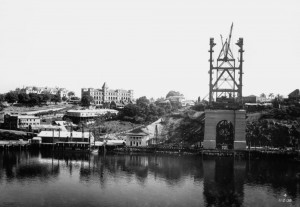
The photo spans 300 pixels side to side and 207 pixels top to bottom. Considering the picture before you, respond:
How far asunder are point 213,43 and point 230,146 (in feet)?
52.4

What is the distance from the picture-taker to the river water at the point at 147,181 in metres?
30.2

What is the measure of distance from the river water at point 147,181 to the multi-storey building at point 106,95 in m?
54.2

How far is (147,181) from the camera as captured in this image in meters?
36.5

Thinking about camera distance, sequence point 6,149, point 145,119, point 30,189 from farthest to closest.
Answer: point 145,119 < point 6,149 < point 30,189

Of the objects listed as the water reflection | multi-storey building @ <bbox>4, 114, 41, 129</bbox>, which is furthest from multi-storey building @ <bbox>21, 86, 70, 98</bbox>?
the water reflection

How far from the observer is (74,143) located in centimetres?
5797

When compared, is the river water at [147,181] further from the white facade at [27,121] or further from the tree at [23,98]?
the tree at [23,98]

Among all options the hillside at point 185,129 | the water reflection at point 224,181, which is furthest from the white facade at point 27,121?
the water reflection at point 224,181

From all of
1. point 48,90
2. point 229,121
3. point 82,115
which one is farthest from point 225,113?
point 48,90

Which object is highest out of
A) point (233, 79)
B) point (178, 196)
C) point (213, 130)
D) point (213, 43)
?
point (213, 43)

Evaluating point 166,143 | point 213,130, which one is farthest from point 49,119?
point 213,130

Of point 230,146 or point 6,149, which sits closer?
point 230,146

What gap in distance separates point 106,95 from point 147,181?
230 ft

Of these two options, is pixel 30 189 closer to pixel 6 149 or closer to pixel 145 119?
pixel 6 149
